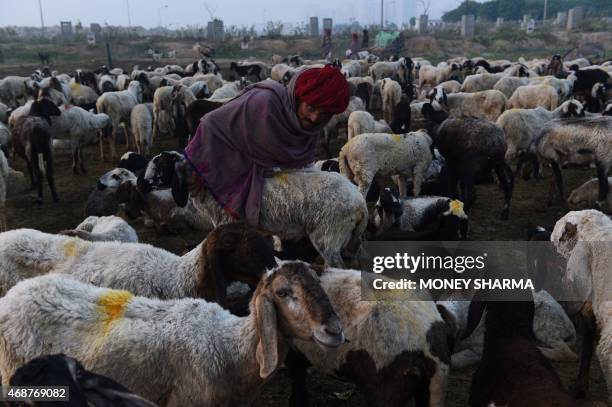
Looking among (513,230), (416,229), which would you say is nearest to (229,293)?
(416,229)

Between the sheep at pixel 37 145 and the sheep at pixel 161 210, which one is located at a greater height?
the sheep at pixel 37 145

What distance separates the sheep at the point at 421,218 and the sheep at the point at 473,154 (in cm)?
153

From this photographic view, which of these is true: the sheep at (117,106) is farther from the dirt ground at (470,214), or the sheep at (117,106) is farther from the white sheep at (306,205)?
the white sheep at (306,205)

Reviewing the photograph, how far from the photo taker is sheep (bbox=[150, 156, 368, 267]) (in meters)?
4.89

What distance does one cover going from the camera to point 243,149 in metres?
4.79

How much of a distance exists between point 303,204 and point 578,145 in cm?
552

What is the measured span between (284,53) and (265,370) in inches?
1669

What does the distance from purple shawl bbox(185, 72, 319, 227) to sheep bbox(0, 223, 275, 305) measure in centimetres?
87

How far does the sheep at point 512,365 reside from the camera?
3.07m

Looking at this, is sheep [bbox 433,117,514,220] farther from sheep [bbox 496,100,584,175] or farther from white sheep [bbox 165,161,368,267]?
white sheep [bbox 165,161,368,267]

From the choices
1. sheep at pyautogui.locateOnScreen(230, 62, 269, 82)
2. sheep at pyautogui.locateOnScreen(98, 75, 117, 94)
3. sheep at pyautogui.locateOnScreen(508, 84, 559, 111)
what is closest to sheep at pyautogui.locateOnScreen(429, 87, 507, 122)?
sheep at pyautogui.locateOnScreen(508, 84, 559, 111)

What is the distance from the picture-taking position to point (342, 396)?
4168 mm

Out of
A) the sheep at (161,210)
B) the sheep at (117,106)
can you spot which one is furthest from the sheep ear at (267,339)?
the sheep at (117,106)

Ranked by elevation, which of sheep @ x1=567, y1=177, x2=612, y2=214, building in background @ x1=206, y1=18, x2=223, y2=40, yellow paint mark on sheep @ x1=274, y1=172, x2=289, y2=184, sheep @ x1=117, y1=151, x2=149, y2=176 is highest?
building in background @ x1=206, y1=18, x2=223, y2=40
